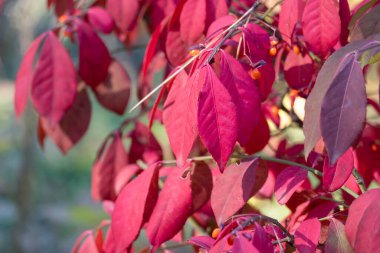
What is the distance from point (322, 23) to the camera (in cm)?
86

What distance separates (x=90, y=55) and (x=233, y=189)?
1.50 feet

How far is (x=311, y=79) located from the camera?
1004 millimetres

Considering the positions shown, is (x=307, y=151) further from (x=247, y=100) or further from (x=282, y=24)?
(x=282, y=24)

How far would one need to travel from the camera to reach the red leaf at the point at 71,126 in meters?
1.27

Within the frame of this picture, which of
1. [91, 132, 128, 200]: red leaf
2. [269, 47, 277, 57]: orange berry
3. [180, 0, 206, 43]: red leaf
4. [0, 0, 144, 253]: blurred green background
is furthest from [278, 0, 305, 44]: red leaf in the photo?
[0, 0, 144, 253]: blurred green background

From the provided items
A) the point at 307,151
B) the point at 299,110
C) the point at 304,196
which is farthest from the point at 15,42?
the point at 307,151

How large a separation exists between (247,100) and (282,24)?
0.19m

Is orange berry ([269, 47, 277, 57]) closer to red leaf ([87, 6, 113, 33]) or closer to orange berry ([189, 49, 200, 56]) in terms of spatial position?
orange berry ([189, 49, 200, 56])

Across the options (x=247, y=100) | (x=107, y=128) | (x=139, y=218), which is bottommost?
(x=107, y=128)

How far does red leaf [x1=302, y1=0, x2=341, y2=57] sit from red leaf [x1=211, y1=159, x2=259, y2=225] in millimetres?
187

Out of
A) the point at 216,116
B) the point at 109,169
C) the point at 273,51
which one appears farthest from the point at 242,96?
the point at 109,169

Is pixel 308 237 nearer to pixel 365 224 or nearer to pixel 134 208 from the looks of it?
pixel 365 224

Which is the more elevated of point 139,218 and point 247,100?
point 247,100

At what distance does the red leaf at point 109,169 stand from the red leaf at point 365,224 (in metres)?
0.70
